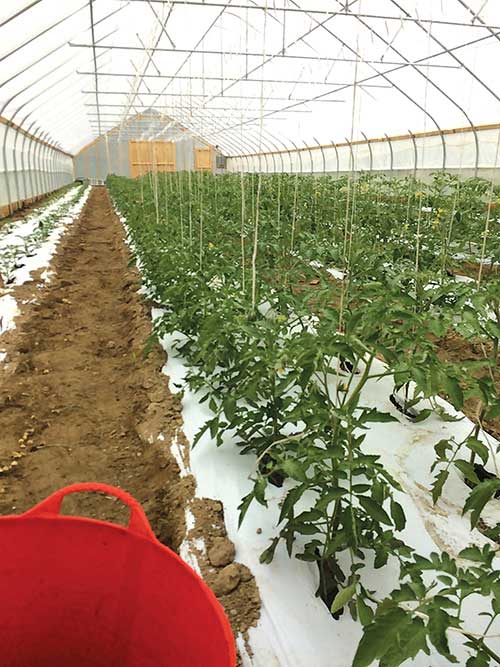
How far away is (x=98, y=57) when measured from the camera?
11562 millimetres

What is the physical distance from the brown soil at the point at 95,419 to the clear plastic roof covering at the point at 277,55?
300cm

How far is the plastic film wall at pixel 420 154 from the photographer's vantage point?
11.8 metres

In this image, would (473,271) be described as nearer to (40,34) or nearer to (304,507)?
(304,507)

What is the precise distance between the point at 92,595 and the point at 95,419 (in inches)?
67.3

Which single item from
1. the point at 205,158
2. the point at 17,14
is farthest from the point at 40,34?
the point at 205,158

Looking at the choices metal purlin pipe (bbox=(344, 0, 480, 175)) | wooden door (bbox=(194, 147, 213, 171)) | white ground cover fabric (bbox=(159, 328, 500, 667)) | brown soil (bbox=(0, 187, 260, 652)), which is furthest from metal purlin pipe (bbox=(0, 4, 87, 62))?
wooden door (bbox=(194, 147, 213, 171))

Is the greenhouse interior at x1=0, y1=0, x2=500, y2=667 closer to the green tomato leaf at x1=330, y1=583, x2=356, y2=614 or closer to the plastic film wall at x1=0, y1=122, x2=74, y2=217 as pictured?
the green tomato leaf at x1=330, y1=583, x2=356, y2=614

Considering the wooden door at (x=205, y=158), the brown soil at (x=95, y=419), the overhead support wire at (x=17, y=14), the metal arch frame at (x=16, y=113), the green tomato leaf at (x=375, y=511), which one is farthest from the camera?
the wooden door at (x=205, y=158)

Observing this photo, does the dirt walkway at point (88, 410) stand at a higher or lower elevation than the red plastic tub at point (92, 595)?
lower

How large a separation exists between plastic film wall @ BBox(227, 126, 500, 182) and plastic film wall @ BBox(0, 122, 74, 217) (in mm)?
5597

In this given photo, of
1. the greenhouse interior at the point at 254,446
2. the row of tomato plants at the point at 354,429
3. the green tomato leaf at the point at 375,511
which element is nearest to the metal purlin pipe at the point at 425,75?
the greenhouse interior at the point at 254,446

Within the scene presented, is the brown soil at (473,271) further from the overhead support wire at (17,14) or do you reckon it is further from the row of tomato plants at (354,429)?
the overhead support wire at (17,14)

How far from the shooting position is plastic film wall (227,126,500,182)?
11.8m

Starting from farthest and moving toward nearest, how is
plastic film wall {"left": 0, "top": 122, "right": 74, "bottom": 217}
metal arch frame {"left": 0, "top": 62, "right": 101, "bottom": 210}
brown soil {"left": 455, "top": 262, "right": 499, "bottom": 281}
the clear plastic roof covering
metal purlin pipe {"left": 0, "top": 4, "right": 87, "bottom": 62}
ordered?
plastic film wall {"left": 0, "top": 122, "right": 74, "bottom": 217}
metal arch frame {"left": 0, "top": 62, "right": 101, "bottom": 210}
the clear plastic roof covering
metal purlin pipe {"left": 0, "top": 4, "right": 87, "bottom": 62}
brown soil {"left": 455, "top": 262, "right": 499, "bottom": 281}
